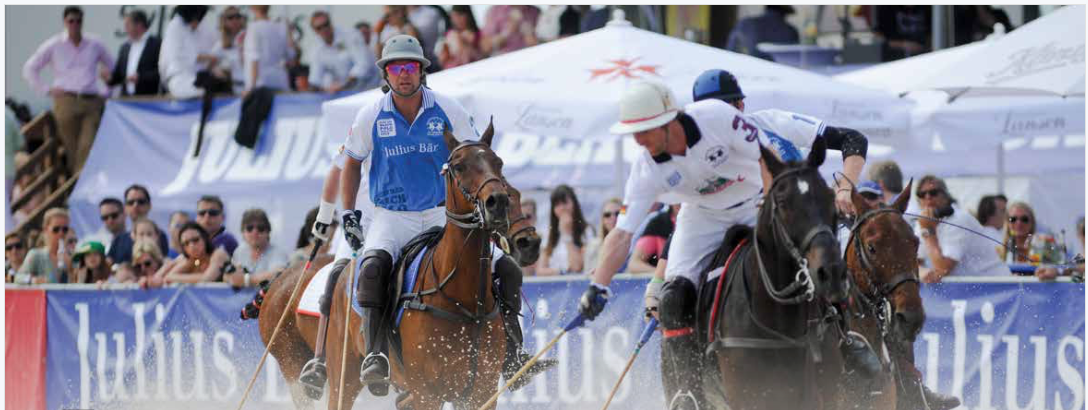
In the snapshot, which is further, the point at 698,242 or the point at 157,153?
the point at 157,153

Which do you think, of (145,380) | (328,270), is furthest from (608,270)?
(145,380)

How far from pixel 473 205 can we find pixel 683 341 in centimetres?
148

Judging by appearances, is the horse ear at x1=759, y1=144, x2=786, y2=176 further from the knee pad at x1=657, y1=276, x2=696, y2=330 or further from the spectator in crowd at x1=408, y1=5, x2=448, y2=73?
the spectator in crowd at x1=408, y1=5, x2=448, y2=73

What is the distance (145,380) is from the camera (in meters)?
12.9

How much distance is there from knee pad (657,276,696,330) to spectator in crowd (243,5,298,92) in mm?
11284

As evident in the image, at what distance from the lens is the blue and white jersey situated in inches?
343

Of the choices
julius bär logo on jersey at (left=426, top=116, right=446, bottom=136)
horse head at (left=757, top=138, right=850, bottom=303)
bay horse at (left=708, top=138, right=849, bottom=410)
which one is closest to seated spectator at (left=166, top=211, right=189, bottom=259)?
julius bär logo on jersey at (left=426, top=116, right=446, bottom=136)

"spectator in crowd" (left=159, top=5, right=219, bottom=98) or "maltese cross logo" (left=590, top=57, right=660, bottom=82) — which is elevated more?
"spectator in crowd" (left=159, top=5, right=219, bottom=98)

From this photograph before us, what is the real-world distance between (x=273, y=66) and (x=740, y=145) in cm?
1151

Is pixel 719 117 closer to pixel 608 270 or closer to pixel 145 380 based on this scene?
pixel 608 270

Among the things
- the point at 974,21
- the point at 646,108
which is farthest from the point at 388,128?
the point at 974,21

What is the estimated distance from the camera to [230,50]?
1822cm

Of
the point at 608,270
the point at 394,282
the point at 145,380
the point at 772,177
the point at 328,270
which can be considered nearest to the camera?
the point at 772,177

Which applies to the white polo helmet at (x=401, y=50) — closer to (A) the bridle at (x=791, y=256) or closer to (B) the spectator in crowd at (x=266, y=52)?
(A) the bridle at (x=791, y=256)
